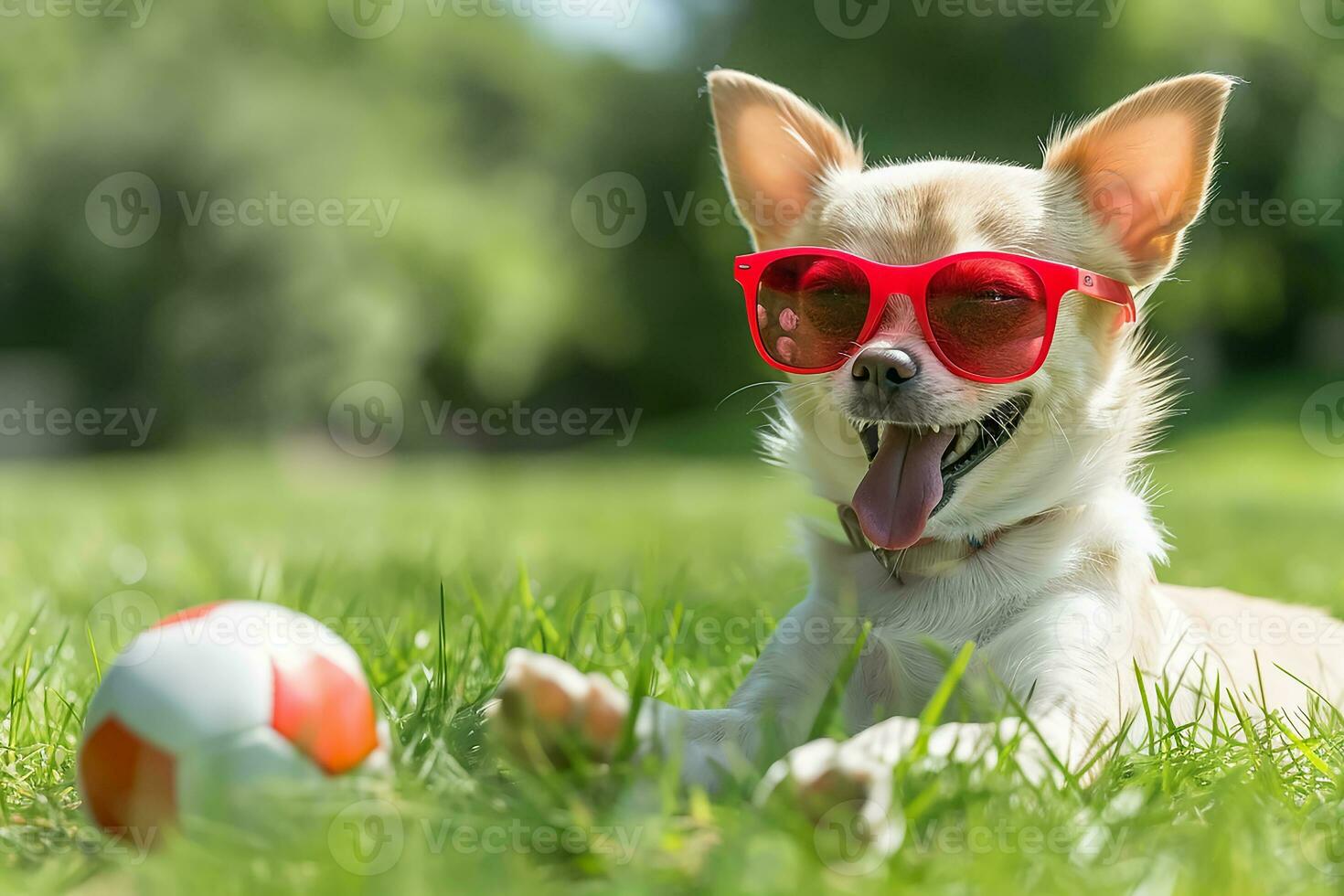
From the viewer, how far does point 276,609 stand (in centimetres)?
215

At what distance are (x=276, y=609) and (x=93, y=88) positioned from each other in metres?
18.5

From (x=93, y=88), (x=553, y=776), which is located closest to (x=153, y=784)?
(x=553, y=776)

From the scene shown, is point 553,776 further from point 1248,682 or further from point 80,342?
point 80,342

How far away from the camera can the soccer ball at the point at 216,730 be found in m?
1.84

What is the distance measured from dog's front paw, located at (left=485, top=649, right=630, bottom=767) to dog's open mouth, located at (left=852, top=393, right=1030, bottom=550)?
0.89 metres

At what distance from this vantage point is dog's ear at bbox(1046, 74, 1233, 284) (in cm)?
285
